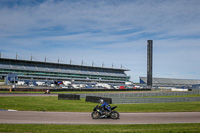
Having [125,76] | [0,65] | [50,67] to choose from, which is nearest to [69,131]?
[0,65]

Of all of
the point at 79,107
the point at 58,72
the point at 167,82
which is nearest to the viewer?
the point at 79,107

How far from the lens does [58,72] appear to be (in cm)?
13325

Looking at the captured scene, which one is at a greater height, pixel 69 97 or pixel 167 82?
pixel 167 82

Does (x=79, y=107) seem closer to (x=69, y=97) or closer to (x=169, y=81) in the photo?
(x=69, y=97)

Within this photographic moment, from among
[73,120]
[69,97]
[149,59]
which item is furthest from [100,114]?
[149,59]

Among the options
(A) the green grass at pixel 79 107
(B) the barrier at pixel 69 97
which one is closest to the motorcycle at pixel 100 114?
(A) the green grass at pixel 79 107

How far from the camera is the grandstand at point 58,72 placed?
119775 millimetres

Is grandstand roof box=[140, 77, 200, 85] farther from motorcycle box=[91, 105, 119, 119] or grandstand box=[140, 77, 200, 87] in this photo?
motorcycle box=[91, 105, 119, 119]

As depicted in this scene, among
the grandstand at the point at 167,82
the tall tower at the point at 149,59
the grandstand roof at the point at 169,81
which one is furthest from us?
the grandstand roof at the point at 169,81

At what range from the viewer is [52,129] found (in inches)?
482

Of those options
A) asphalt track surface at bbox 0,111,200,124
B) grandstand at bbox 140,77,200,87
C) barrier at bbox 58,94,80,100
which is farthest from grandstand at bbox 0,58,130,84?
asphalt track surface at bbox 0,111,200,124

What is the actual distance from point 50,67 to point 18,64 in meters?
19.0

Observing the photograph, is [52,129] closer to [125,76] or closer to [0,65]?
[0,65]

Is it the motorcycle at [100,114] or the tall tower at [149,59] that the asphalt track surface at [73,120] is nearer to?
the motorcycle at [100,114]
